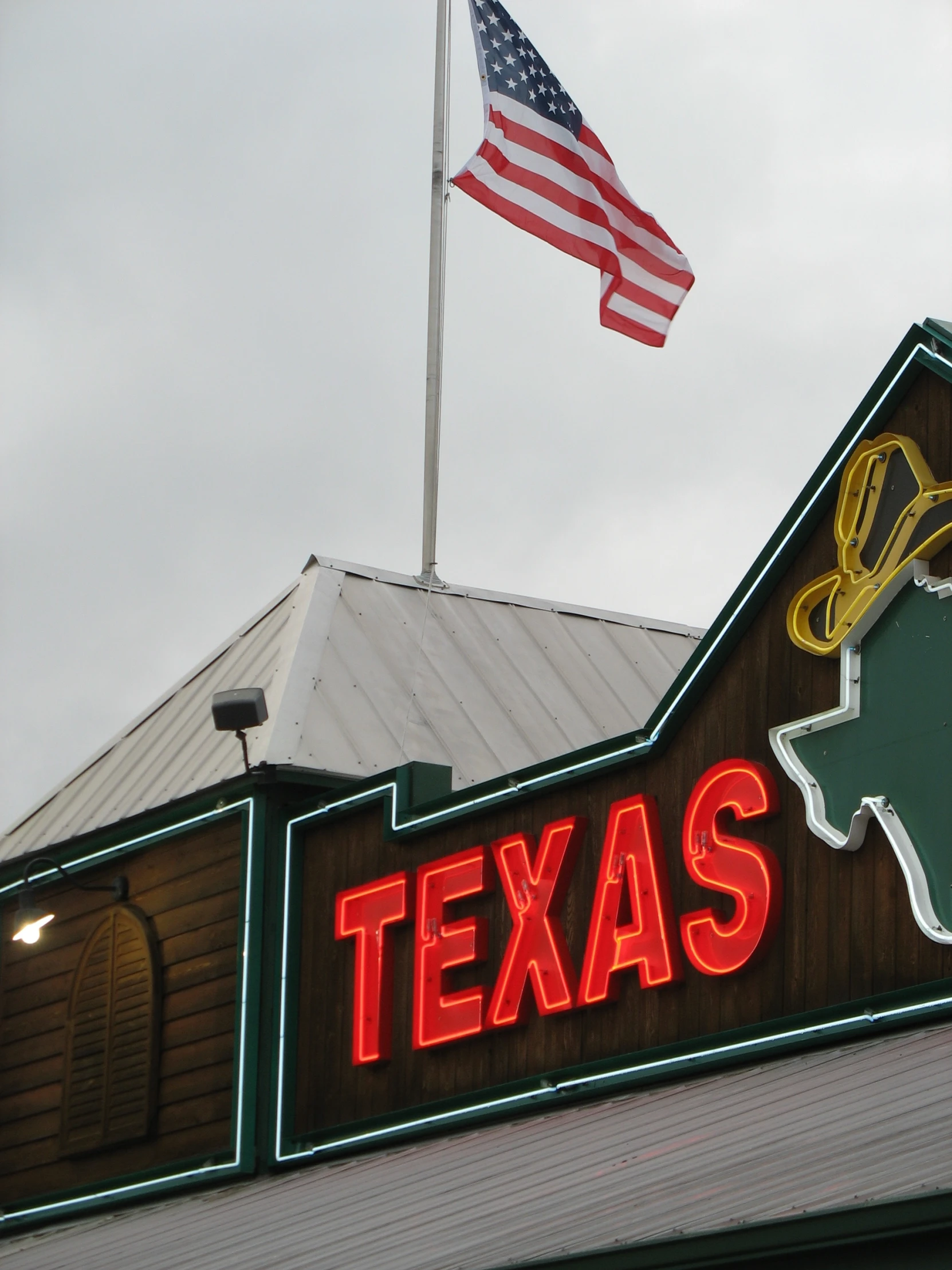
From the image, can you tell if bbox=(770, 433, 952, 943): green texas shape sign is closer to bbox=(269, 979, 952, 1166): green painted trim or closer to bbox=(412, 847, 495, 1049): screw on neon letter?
bbox=(269, 979, 952, 1166): green painted trim

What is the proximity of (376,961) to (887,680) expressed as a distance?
15.9 ft

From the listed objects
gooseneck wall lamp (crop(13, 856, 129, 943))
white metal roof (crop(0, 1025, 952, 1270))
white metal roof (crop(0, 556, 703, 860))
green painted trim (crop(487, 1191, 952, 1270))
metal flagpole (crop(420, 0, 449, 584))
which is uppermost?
metal flagpole (crop(420, 0, 449, 584))

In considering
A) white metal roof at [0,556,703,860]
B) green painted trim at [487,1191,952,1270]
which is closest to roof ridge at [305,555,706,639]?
white metal roof at [0,556,703,860]

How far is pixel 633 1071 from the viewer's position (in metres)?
→ 12.6

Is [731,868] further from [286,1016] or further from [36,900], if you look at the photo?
[36,900]

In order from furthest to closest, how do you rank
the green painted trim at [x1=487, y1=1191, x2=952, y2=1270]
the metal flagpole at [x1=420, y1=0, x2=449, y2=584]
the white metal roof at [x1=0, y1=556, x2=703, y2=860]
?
1. the metal flagpole at [x1=420, y1=0, x2=449, y2=584]
2. the white metal roof at [x1=0, y1=556, x2=703, y2=860]
3. the green painted trim at [x1=487, y1=1191, x2=952, y2=1270]

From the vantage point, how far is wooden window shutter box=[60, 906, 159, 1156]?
16.2 meters

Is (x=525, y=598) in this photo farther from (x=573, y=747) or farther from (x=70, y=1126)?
(x=70, y=1126)

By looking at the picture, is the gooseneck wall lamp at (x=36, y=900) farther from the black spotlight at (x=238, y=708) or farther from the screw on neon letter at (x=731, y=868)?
the screw on neon letter at (x=731, y=868)

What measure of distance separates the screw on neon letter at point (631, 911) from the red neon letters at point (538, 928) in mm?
255

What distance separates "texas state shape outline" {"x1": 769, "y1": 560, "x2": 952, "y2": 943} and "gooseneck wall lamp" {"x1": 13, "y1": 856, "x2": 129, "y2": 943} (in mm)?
6501

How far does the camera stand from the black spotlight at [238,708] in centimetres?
1516

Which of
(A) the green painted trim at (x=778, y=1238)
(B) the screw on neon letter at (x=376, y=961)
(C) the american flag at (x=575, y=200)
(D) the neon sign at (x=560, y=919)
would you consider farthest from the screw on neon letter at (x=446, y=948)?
(C) the american flag at (x=575, y=200)

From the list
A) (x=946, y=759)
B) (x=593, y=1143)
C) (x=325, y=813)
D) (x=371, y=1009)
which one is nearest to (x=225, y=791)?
(x=325, y=813)
